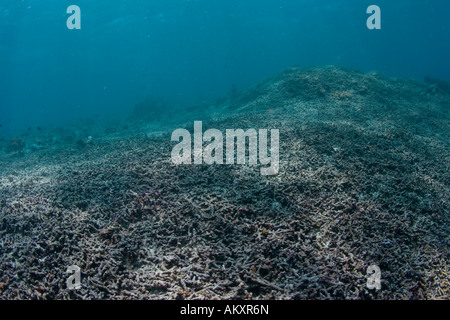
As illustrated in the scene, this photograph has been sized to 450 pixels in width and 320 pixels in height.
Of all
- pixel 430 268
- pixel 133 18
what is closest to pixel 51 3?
pixel 133 18

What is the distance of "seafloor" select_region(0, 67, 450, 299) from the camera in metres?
3.34

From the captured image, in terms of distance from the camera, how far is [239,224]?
422cm

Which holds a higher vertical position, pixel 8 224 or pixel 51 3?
pixel 51 3

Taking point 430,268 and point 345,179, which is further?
point 345,179

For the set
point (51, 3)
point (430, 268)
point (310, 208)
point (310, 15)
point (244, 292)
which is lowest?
point (430, 268)

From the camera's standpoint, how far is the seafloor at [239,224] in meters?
3.34

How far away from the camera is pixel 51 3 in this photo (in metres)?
38.7

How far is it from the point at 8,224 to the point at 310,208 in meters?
6.08

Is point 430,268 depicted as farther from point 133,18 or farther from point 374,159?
point 133,18

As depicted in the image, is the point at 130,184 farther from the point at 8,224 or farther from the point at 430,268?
the point at 430,268

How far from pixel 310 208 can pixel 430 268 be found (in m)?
1.99

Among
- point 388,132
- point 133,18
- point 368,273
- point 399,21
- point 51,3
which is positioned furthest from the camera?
point 399,21
